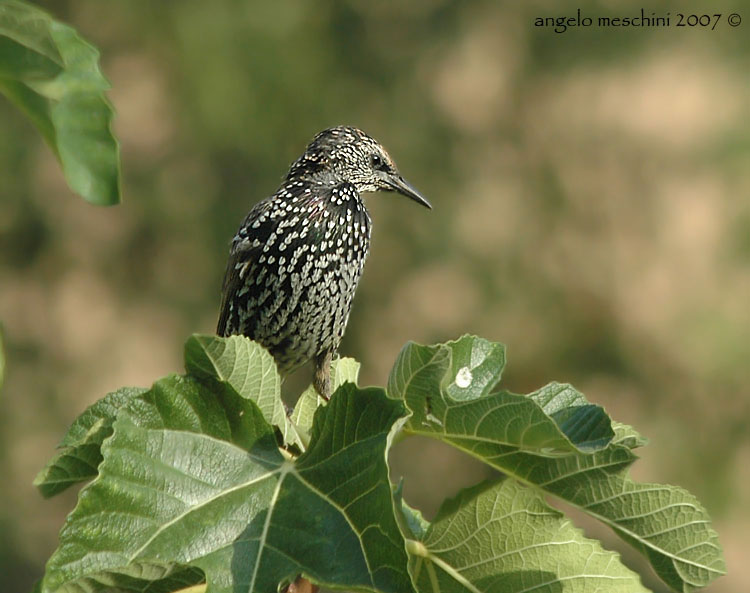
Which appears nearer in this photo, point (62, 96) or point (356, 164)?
point (62, 96)

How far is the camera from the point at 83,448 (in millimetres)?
1967

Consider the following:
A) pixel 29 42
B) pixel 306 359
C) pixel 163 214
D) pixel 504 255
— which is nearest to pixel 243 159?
pixel 163 214

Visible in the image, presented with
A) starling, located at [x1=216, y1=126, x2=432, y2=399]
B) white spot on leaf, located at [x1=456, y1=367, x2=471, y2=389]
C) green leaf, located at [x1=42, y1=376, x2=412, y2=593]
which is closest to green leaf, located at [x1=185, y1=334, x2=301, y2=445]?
green leaf, located at [x1=42, y1=376, x2=412, y2=593]

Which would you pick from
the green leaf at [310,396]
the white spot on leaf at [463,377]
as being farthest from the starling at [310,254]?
the white spot on leaf at [463,377]

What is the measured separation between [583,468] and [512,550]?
0.21 m

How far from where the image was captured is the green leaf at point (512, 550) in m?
2.01

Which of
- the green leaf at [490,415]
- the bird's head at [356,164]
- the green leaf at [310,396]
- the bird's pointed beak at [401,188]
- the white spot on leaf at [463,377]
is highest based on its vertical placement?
the bird's head at [356,164]

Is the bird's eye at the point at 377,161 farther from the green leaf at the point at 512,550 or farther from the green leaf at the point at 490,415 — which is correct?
the green leaf at the point at 512,550

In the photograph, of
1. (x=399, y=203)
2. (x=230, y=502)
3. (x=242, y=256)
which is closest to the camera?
(x=230, y=502)

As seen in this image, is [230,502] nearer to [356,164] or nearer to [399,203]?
[356,164]

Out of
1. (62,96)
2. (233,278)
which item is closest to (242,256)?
(233,278)

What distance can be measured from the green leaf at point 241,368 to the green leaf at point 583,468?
0.21 m

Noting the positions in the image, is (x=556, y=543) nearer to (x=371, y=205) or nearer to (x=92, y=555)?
(x=92, y=555)

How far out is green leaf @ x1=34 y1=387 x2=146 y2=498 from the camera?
195cm
